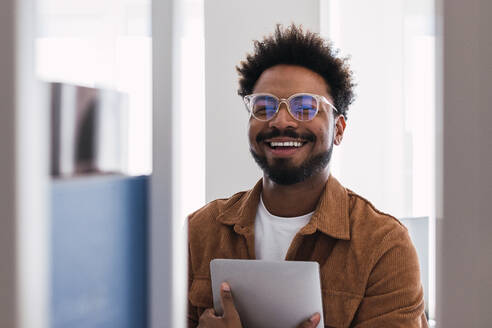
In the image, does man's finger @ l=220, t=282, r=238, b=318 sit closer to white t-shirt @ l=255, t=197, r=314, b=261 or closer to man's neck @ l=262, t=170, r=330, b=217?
white t-shirt @ l=255, t=197, r=314, b=261

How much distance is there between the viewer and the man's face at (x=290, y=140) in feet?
5.44

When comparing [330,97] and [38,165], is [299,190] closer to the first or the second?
[330,97]

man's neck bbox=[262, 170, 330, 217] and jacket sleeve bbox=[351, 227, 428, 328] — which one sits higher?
man's neck bbox=[262, 170, 330, 217]

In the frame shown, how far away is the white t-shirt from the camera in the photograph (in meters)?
1.58

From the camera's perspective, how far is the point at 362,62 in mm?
2607

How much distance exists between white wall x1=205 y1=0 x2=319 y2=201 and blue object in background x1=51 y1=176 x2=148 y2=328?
6.51 feet

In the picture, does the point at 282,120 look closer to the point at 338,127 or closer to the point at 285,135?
the point at 285,135

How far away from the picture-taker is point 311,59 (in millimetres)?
1803

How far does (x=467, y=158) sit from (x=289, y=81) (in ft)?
3.99

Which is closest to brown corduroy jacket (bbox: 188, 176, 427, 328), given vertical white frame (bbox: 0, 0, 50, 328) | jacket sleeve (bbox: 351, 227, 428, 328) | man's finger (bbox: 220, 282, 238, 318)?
jacket sleeve (bbox: 351, 227, 428, 328)

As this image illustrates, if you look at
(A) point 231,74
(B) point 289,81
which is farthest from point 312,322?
(A) point 231,74

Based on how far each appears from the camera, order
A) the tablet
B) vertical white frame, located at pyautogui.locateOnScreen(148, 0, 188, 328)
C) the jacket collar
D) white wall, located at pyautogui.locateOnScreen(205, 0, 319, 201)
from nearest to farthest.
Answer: vertical white frame, located at pyautogui.locateOnScreen(148, 0, 188, 328) → the tablet → the jacket collar → white wall, located at pyautogui.locateOnScreen(205, 0, 319, 201)

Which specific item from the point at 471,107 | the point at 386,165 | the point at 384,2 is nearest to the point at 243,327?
the point at 471,107

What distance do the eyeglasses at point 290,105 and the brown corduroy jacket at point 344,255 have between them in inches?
9.2
